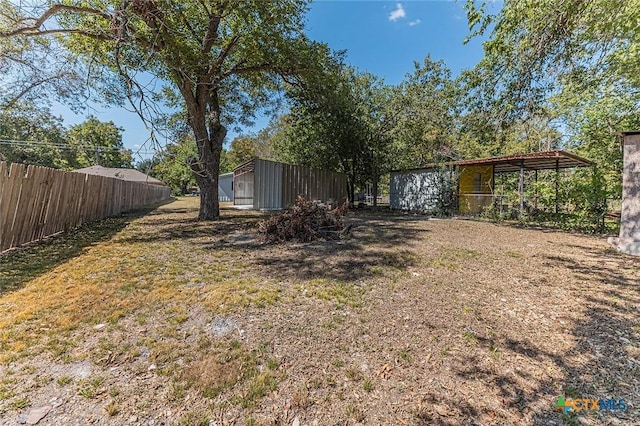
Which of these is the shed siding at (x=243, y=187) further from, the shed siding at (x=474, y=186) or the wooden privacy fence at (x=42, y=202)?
the shed siding at (x=474, y=186)

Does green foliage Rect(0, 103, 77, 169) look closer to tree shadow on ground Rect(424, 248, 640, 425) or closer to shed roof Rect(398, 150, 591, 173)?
shed roof Rect(398, 150, 591, 173)

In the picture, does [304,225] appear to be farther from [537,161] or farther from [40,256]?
[537,161]

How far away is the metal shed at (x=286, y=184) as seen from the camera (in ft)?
41.7

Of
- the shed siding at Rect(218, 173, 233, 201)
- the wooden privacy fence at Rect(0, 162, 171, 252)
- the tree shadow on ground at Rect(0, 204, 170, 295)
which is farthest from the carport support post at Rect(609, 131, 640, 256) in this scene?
the shed siding at Rect(218, 173, 233, 201)

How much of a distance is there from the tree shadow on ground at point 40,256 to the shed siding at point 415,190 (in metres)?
12.3

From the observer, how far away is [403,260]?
445 centimetres

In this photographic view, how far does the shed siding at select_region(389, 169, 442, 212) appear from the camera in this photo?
1322 centimetres

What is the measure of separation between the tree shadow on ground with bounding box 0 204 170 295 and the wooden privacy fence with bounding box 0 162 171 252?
17cm

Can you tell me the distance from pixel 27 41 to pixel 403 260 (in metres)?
8.14

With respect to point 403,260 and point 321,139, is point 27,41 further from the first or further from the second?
point 321,139

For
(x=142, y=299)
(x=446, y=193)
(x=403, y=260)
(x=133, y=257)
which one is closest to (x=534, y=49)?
(x=403, y=260)

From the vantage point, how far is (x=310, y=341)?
7.38 feet

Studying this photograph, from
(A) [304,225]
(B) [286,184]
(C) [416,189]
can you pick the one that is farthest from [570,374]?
(C) [416,189]

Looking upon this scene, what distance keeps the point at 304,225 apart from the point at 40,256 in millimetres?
4279
